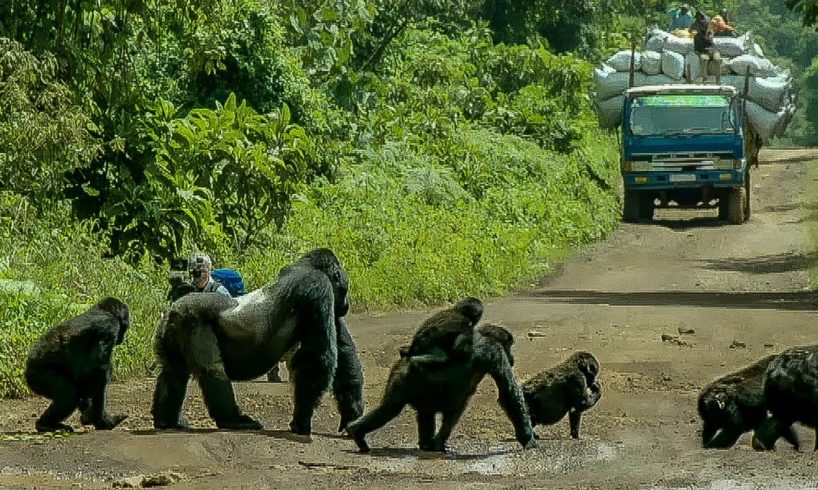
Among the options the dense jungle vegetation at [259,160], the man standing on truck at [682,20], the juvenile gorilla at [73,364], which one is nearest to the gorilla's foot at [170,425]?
the juvenile gorilla at [73,364]

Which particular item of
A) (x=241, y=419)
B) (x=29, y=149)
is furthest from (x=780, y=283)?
(x=241, y=419)

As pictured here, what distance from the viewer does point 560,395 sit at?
1109 centimetres

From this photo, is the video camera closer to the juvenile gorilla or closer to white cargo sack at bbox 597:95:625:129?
the juvenile gorilla

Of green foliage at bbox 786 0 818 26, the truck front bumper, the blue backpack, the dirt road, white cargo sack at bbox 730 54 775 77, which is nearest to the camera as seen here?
the dirt road

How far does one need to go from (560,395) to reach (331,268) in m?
1.82

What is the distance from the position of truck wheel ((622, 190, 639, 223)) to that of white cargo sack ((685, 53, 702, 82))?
8.48 feet

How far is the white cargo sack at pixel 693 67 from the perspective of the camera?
109ft

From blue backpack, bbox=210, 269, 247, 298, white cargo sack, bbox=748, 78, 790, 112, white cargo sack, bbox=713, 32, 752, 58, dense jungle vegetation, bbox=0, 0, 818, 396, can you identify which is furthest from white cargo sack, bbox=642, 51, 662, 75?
blue backpack, bbox=210, 269, 247, 298

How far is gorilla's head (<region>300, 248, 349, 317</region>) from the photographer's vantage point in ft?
33.9

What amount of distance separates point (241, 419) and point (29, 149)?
16.8 ft

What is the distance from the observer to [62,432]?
1030cm

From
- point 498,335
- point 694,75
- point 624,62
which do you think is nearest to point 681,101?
point 694,75

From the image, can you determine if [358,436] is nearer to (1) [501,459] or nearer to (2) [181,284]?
(1) [501,459]

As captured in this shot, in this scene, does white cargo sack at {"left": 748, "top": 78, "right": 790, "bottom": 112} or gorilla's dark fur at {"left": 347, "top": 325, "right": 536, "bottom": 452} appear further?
white cargo sack at {"left": 748, "top": 78, "right": 790, "bottom": 112}
